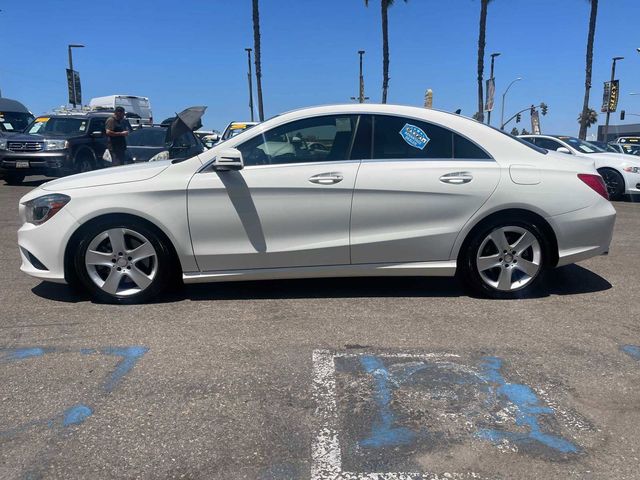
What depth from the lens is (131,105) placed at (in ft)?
97.9

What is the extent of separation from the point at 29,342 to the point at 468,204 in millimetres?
3369

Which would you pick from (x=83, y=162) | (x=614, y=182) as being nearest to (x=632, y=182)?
(x=614, y=182)

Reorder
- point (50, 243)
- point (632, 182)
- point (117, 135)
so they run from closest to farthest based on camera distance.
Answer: point (50, 243), point (117, 135), point (632, 182)

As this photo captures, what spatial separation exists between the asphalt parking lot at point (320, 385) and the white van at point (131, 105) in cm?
2615

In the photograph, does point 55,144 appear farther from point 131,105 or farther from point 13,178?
point 131,105

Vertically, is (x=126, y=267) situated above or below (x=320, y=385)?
above

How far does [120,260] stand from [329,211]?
1696mm

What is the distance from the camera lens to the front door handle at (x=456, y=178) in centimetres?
449

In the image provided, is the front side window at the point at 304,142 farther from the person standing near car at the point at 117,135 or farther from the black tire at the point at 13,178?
the black tire at the point at 13,178

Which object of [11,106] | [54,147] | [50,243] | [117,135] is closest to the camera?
[50,243]

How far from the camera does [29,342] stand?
372 centimetres

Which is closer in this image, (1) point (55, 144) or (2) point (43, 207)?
(2) point (43, 207)

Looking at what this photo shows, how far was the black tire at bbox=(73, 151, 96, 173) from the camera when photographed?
13.8m

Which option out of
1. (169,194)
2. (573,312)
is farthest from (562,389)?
(169,194)
